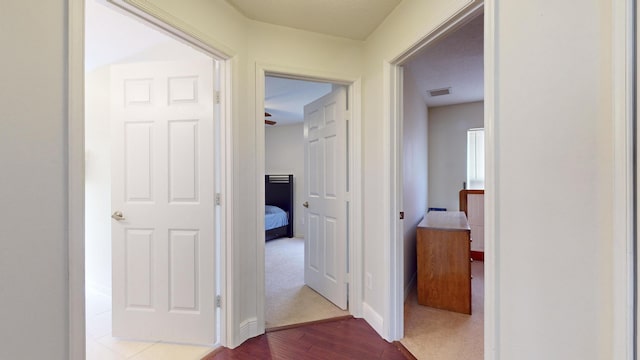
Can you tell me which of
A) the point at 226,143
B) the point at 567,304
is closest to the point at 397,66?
the point at 226,143

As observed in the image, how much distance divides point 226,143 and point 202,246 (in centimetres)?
76

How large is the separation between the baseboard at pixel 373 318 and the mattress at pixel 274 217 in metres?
3.13

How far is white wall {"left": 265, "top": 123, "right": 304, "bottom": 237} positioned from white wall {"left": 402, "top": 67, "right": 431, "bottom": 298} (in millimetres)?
2757

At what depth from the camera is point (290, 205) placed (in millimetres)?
5891

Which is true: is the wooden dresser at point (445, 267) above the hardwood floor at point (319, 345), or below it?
above

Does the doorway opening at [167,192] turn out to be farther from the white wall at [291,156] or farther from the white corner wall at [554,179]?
the white wall at [291,156]

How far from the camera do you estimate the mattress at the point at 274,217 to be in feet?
17.0

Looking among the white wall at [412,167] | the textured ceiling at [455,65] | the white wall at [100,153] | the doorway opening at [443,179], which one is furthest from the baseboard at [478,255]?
the white wall at [100,153]

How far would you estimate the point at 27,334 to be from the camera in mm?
929

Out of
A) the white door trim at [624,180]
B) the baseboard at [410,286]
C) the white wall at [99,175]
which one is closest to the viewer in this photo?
the white door trim at [624,180]

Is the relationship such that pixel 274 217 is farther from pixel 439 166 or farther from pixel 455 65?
pixel 455 65

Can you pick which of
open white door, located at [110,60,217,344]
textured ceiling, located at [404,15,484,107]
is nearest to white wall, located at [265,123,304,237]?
textured ceiling, located at [404,15,484,107]

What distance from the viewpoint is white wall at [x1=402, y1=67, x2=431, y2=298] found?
2922 mm

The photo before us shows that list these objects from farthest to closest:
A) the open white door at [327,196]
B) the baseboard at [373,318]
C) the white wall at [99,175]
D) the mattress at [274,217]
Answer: the mattress at [274,217], the white wall at [99,175], the open white door at [327,196], the baseboard at [373,318]
